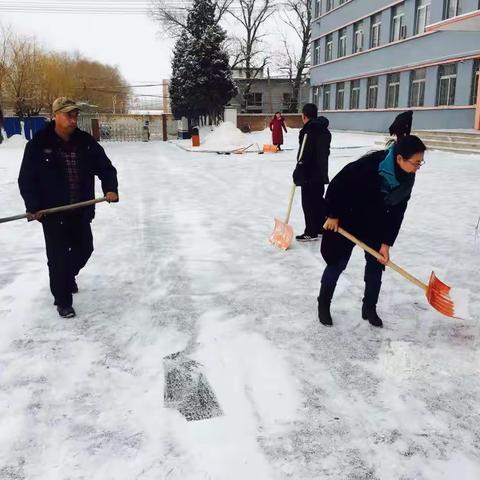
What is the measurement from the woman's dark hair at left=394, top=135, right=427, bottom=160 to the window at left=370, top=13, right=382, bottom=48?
85.8 feet

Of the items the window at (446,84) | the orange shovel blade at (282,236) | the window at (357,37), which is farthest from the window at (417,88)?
the orange shovel blade at (282,236)

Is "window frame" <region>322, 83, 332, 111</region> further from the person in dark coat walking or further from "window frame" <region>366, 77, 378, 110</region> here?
the person in dark coat walking

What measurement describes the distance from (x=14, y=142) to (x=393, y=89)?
788 inches

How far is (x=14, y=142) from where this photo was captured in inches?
1013

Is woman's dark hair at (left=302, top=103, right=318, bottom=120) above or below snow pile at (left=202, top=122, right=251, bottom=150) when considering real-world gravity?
above

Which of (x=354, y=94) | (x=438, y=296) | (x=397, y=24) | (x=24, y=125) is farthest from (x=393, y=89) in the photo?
(x=438, y=296)

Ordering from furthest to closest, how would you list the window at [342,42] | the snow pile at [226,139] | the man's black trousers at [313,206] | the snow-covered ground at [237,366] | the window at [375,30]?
1. the window at [342,42]
2. the window at [375,30]
3. the snow pile at [226,139]
4. the man's black trousers at [313,206]
5. the snow-covered ground at [237,366]

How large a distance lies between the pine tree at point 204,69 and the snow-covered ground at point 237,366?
25619 millimetres

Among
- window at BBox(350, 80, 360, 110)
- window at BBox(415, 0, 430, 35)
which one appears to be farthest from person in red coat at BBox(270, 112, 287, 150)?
window at BBox(350, 80, 360, 110)

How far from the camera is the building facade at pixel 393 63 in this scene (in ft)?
64.1

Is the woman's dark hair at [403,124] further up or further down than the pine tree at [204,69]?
further down

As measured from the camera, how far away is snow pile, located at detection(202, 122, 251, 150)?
22.8 m

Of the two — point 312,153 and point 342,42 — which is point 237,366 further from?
point 342,42

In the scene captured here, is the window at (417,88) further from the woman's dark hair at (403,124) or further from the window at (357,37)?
the woman's dark hair at (403,124)
